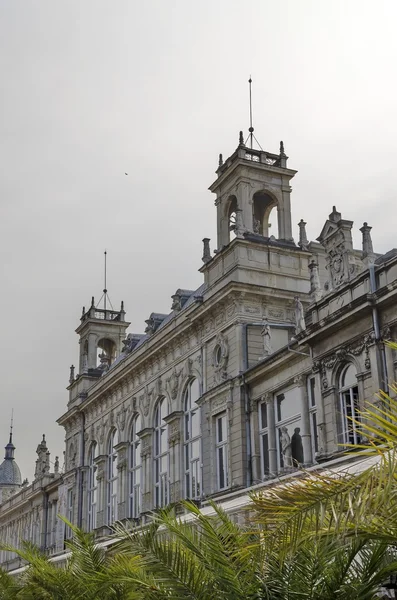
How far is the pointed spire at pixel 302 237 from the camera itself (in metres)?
35.8

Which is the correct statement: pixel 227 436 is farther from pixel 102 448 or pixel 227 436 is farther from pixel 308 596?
A: pixel 308 596

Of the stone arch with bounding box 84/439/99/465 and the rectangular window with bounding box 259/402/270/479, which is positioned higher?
the stone arch with bounding box 84/439/99/465

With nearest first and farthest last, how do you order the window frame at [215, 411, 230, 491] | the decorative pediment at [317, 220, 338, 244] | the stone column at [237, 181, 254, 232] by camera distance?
the decorative pediment at [317, 220, 338, 244]
the window frame at [215, 411, 230, 491]
the stone column at [237, 181, 254, 232]

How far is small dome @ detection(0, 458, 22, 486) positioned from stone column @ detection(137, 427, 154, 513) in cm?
6712

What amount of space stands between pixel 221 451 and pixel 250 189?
10.8 meters

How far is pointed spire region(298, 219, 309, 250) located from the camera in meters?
35.8

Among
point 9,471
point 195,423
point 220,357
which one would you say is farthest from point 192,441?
point 9,471

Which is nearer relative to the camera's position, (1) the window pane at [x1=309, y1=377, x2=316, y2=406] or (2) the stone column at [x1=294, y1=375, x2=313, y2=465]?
(2) the stone column at [x1=294, y1=375, x2=313, y2=465]

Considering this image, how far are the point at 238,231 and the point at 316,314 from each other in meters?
8.85

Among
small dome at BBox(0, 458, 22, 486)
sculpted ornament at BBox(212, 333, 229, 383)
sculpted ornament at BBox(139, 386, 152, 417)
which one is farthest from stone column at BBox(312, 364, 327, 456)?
small dome at BBox(0, 458, 22, 486)

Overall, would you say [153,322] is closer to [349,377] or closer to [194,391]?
[194,391]

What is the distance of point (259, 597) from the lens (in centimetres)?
871

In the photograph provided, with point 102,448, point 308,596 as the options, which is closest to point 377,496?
point 308,596

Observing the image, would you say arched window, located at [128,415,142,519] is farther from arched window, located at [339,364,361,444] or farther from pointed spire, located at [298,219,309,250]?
arched window, located at [339,364,361,444]
